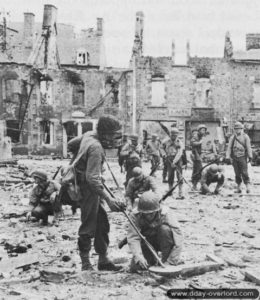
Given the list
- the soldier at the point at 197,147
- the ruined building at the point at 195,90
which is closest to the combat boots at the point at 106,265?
the soldier at the point at 197,147

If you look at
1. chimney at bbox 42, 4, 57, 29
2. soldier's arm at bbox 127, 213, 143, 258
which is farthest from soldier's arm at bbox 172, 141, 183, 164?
chimney at bbox 42, 4, 57, 29

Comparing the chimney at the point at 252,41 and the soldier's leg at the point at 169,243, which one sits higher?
the chimney at the point at 252,41

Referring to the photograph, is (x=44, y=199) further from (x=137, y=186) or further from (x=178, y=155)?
(x=178, y=155)

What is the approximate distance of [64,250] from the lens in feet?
23.2

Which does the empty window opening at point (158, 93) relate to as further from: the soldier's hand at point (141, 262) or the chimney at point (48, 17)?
the soldier's hand at point (141, 262)

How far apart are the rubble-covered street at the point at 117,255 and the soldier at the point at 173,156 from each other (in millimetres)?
1333

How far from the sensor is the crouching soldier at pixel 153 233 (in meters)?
5.55

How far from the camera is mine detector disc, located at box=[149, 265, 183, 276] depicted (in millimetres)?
5168

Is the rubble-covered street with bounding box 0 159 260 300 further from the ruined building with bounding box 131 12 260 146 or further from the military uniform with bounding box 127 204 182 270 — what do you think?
the ruined building with bounding box 131 12 260 146

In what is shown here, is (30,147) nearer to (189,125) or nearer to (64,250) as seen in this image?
(189,125)

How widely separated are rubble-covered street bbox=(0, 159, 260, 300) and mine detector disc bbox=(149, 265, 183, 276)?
83 millimetres

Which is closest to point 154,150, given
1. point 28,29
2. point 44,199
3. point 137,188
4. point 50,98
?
point 137,188

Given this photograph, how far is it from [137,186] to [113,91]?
2836cm

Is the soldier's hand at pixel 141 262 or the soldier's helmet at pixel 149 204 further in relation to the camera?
the soldier's helmet at pixel 149 204
